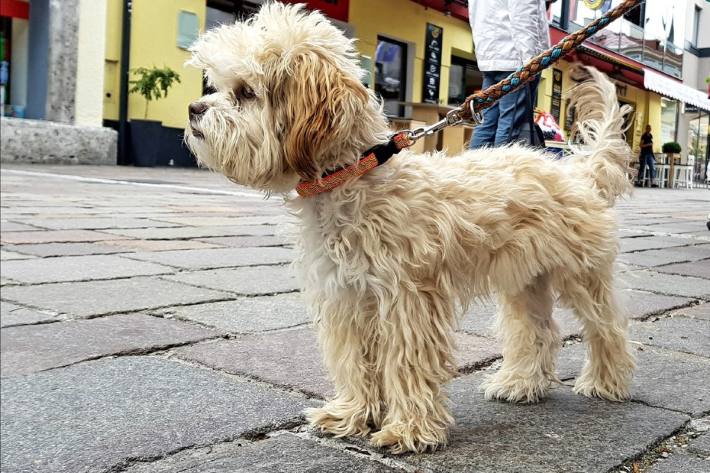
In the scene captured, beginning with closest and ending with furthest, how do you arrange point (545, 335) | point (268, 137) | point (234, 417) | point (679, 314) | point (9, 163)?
1. point (268, 137)
2. point (234, 417)
3. point (545, 335)
4. point (679, 314)
5. point (9, 163)

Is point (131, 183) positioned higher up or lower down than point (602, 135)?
lower down

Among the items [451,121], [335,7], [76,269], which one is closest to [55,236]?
[76,269]

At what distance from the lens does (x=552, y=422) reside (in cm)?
234

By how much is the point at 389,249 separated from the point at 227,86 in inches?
24.9

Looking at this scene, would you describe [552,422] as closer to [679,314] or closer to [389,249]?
[389,249]


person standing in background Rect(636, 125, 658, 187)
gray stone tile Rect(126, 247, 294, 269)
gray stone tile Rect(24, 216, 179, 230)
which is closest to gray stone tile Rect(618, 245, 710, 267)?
gray stone tile Rect(126, 247, 294, 269)

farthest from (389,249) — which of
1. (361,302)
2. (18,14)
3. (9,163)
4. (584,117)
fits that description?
(18,14)

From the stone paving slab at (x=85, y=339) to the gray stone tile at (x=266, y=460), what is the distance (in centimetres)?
96

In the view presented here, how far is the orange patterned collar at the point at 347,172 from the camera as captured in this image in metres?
2.10

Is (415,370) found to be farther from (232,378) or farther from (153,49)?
(153,49)

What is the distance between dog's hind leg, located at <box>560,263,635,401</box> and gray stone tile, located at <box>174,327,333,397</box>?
2.92 feet

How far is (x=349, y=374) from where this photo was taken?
2.27 metres

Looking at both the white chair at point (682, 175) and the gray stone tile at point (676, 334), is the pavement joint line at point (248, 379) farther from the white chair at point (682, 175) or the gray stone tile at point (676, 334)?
the white chair at point (682, 175)

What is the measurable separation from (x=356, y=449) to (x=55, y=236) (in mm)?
4161
